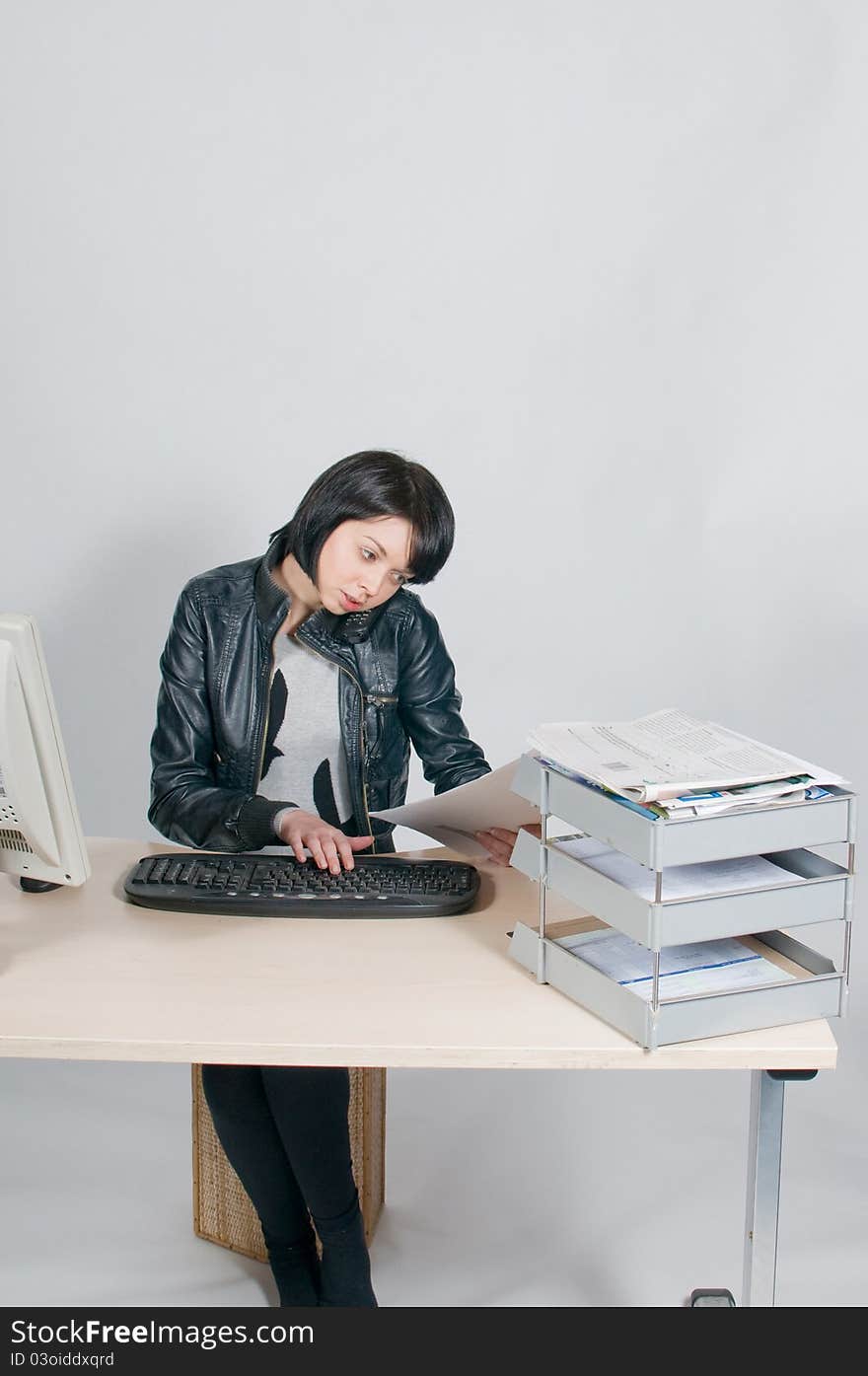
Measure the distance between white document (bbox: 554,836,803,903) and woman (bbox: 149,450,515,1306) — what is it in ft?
1.25

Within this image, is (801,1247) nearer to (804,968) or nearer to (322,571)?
(804,968)

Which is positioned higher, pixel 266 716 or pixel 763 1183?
pixel 266 716

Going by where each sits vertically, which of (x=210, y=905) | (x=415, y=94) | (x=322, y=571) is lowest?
(x=210, y=905)

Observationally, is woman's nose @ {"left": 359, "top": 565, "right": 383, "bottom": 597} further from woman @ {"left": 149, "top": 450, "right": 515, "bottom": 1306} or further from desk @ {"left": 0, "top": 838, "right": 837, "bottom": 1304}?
desk @ {"left": 0, "top": 838, "right": 837, "bottom": 1304}

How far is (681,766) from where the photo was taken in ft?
5.01

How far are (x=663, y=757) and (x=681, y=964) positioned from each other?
8.9 inches

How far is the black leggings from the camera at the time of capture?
1907 millimetres

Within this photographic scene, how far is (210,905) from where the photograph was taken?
1.82 meters

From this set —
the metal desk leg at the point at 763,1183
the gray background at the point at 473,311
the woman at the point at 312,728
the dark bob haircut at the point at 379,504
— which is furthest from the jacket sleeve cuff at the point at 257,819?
the gray background at the point at 473,311

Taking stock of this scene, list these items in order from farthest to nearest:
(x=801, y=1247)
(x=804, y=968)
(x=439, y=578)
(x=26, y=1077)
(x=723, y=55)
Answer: (x=439, y=578) → (x=723, y=55) → (x=26, y=1077) → (x=801, y=1247) → (x=804, y=968)

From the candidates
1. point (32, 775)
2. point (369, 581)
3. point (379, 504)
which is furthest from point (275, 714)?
point (32, 775)

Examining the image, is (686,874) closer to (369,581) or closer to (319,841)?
(319,841)
